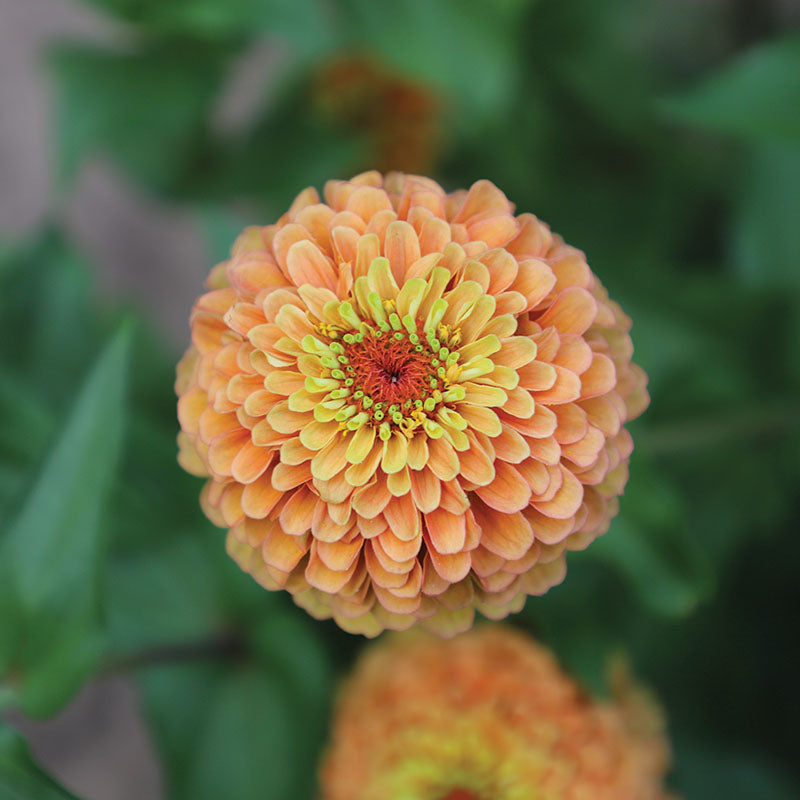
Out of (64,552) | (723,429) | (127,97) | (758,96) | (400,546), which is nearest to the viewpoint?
(400,546)

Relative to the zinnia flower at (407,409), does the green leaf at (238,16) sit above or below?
above

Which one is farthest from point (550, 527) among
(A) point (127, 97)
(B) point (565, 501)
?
(A) point (127, 97)

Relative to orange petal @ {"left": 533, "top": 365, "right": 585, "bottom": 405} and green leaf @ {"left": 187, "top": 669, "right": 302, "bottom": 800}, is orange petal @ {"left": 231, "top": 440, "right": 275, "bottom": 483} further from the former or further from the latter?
green leaf @ {"left": 187, "top": 669, "right": 302, "bottom": 800}

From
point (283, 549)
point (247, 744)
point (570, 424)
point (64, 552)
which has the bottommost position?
point (247, 744)

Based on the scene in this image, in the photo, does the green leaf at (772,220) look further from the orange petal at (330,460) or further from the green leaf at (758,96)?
the orange petal at (330,460)

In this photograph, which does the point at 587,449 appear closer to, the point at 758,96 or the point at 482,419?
the point at 482,419

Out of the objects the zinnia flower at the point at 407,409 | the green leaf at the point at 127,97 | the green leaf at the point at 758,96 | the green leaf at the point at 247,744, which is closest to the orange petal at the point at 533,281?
the zinnia flower at the point at 407,409

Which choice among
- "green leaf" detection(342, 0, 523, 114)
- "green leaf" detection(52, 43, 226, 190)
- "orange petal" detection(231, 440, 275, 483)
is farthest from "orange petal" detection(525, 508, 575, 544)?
"green leaf" detection(52, 43, 226, 190)

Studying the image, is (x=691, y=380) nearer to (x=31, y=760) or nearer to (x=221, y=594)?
(x=221, y=594)
